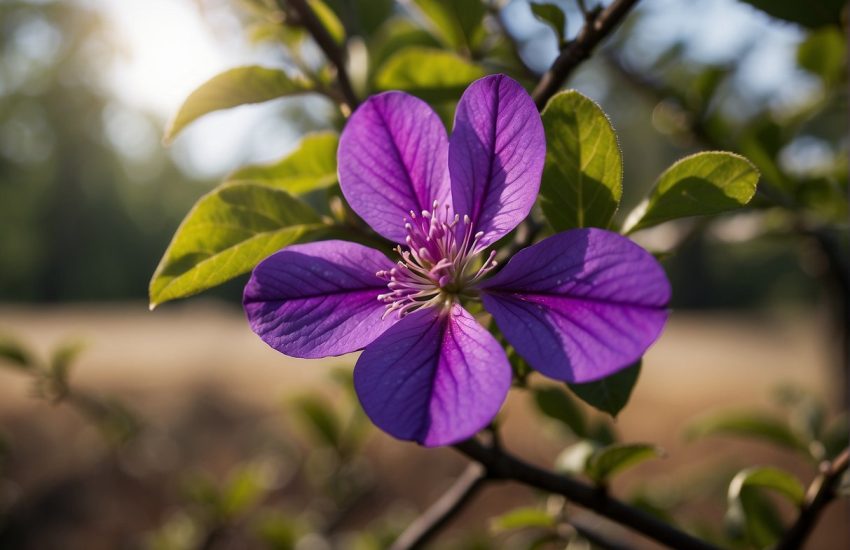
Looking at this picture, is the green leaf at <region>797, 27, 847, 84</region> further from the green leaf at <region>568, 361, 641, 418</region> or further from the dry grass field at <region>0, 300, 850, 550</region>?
the green leaf at <region>568, 361, 641, 418</region>

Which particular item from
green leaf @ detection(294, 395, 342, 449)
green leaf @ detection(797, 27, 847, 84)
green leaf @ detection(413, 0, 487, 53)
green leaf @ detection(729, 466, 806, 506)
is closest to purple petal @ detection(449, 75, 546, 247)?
green leaf @ detection(413, 0, 487, 53)

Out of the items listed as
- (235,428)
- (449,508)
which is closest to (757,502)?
(449,508)

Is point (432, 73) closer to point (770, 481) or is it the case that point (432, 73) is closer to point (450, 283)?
point (450, 283)

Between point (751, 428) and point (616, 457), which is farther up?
point (616, 457)

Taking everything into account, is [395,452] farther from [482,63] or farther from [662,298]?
[662,298]

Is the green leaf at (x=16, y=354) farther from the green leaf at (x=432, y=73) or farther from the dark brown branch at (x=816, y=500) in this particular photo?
the dark brown branch at (x=816, y=500)
